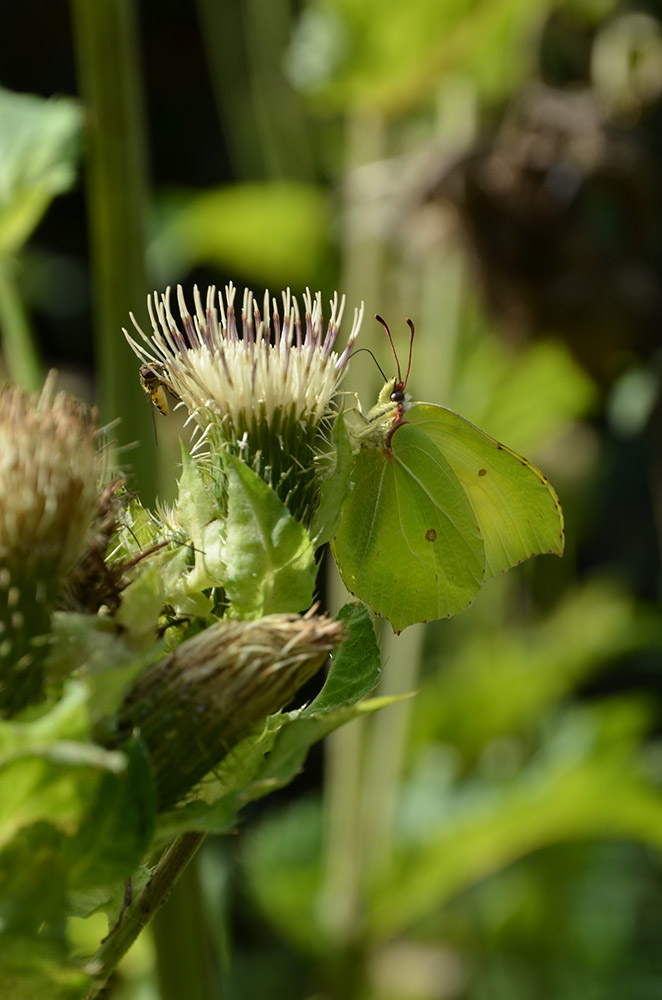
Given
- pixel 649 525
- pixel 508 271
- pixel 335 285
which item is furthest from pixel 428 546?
pixel 649 525

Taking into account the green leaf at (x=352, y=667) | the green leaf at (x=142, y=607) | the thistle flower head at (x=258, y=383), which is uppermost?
the thistle flower head at (x=258, y=383)

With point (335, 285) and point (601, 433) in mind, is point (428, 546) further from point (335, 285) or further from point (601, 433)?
point (601, 433)

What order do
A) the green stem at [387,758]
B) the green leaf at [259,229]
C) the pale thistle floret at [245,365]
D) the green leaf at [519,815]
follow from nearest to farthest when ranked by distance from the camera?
the pale thistle floret at [245,365] < the green leaf at [519,815] < the green stem at [387,758] < the green leaf at [259,229]

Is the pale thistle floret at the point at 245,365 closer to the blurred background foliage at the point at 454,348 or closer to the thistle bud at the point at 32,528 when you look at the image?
the thistle bud at the point at 32,528

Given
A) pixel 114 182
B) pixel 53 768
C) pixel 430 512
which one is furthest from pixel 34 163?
pixel 53 768

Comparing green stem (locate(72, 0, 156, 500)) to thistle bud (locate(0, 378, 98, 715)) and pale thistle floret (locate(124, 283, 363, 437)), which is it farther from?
thistle bud (locate(0, 378, 98, 715))

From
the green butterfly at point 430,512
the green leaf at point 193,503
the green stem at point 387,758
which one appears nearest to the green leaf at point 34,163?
the green butterfly at point 430,512

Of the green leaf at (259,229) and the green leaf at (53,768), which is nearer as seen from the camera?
the green leaf at (53,768)

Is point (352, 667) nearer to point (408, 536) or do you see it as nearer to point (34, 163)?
point (408, 536)
